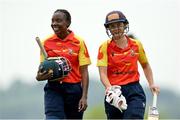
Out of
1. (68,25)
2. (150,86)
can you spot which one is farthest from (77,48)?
(150,86)

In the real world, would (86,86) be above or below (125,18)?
below

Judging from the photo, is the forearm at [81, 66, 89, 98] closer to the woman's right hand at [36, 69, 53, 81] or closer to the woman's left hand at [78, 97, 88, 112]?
the woman's left hand at [78, 97, 88, 112]

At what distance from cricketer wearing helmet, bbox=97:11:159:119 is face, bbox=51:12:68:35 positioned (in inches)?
22.8

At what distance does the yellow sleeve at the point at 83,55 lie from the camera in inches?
503

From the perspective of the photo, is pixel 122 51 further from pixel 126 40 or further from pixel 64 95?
pixel 64 95

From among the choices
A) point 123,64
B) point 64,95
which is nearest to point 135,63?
point 123,64

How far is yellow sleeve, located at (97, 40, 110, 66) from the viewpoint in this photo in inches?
493

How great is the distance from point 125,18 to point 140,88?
965 millimetres

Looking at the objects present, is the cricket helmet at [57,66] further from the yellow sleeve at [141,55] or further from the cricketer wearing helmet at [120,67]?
the yellow sleeve at [141,55]

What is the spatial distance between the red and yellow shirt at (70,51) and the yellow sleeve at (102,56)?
0.26 m

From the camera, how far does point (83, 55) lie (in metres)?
12.8

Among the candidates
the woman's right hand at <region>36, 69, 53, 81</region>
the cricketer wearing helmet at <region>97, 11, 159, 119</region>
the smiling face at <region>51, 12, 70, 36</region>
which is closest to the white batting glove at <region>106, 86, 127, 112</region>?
the cricketer wearing helmet at <region>97, 11, 159, 119</region>

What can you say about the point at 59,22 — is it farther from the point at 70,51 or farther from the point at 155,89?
the point at 155,89

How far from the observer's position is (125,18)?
496 inches
